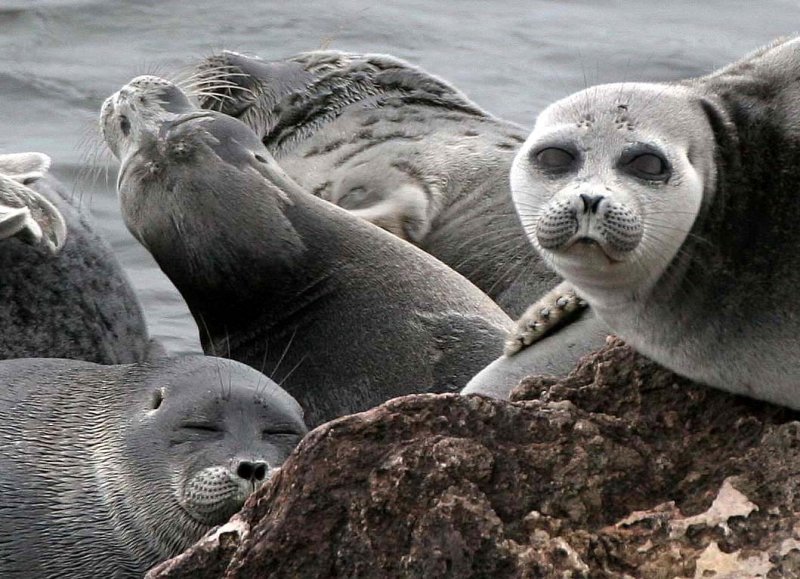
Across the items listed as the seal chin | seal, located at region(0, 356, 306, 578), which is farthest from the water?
the seal chin

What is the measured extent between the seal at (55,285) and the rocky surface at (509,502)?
2671mm

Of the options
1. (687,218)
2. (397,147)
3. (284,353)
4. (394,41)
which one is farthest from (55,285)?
(394,41)

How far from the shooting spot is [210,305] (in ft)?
21.7

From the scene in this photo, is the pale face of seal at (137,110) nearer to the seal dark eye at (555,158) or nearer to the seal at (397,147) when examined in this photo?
the seal at (397,147)

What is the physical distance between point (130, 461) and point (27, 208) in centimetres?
153

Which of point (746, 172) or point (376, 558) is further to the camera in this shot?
point (746, 172)

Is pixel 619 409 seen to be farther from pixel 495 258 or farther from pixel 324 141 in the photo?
pixel 324 141

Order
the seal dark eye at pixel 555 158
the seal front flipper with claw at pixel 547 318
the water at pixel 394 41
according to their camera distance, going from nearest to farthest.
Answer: the seal dark eye at pixel 555 158
the seal front flipper with claw at pixel 547 318
the water at pixel 394 41

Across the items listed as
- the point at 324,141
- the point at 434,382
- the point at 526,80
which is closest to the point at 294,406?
the point at 434,382

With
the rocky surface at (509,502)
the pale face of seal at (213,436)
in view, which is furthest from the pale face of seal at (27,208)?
the rocky surface at (509,502)

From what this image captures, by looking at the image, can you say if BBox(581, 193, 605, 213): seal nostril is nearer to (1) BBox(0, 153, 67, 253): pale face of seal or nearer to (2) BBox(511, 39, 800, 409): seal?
(2) BBox(511, 39, 800, 409): seal

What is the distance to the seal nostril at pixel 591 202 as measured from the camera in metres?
4.39

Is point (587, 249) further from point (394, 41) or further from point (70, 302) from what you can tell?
point (394, 41)

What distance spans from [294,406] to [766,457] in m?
1.79
